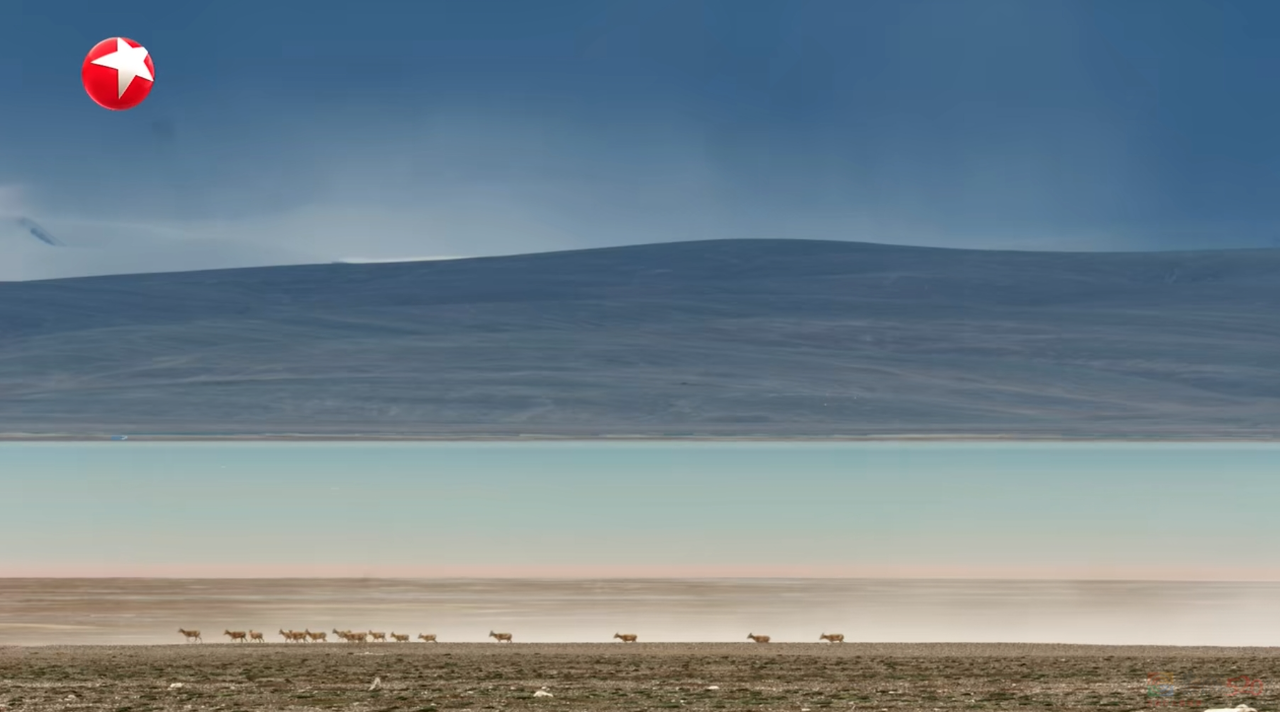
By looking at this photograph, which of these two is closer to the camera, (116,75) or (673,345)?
(116,75)

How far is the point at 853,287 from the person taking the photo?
15675 cm

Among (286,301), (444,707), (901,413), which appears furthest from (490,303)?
(444,707)

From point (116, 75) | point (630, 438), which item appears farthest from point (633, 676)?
point (630, 438)

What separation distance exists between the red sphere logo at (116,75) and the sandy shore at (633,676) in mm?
6706

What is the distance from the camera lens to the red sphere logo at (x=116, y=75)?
67.3 ft

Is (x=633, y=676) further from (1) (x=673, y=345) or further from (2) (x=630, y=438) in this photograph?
(1) (x=673, y=345)

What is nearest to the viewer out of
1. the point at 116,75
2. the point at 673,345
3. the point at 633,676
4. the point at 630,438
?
the point at 633,676

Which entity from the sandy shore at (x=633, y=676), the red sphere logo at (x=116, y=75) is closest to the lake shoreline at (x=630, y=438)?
the red sphere logo at (x=116, y=75)

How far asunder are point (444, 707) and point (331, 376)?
11015cm

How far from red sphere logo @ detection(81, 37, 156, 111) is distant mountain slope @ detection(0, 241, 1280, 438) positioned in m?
77.2

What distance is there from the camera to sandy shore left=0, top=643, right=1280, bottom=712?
12.7 metres

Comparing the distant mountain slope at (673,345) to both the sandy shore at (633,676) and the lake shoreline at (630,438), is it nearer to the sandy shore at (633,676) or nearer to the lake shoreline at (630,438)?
the lake shoreline at (630,438)

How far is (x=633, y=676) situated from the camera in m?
14.5

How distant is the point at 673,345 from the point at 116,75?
114 meters
